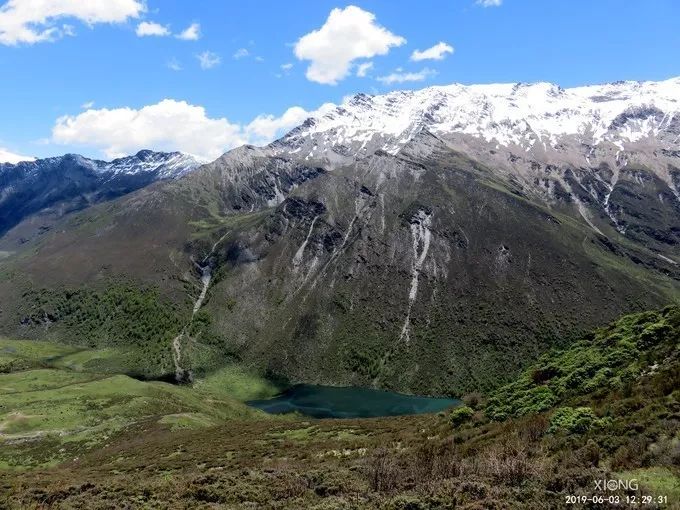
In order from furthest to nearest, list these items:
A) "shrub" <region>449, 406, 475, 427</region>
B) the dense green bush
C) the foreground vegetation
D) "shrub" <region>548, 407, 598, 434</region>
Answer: "shrub" <region>449, 406, 475, 427</region>
the dense green bush
"shrub" <region>548, 407, 598, 434</region>
the foreground vegetation

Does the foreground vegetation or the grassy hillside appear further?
the grassy hillside

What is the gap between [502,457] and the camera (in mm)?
25734

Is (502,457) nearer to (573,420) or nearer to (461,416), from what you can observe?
(573,420)

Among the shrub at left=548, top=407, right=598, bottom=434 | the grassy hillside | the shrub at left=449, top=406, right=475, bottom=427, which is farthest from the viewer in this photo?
the grassy hillside

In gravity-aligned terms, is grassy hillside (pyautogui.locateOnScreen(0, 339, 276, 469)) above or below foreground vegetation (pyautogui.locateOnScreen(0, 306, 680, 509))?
below

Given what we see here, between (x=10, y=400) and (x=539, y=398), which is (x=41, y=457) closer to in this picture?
(x=10, y=400)

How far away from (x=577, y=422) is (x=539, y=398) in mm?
11126

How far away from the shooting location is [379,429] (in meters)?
55.5

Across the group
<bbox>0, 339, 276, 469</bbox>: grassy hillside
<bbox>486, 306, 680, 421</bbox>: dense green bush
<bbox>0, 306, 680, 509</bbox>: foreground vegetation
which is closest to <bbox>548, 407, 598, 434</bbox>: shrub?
<bbox>0, 306, 680, 509</bbox>: foreground vegetation

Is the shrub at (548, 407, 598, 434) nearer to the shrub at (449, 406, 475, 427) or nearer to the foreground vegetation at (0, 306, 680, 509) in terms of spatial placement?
the foreground vegetation at (0, 306, 680, 509)

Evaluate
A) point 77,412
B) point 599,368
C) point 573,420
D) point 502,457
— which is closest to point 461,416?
point 599,368

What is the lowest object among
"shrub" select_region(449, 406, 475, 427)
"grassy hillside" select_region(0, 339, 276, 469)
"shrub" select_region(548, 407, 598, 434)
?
"grassy hillside" select_region(0, 339, 276, 469)

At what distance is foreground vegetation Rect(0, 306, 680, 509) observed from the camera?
21.2 m

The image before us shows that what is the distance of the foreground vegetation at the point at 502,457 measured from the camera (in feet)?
69.5
